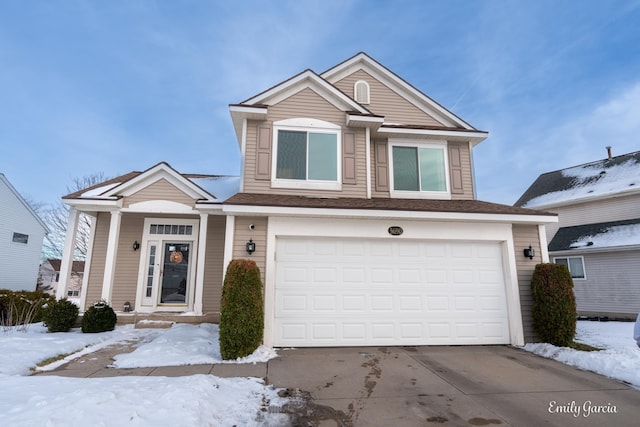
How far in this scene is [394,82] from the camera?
10633mm

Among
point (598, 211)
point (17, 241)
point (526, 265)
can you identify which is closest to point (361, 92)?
point (526, 265)

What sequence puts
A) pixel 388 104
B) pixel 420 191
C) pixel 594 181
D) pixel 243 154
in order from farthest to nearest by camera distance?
pixel 594 181
pixel 388 104
pixel 420 191
pixel 243 154

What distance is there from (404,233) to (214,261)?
613 centimetres

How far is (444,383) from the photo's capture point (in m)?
4.74

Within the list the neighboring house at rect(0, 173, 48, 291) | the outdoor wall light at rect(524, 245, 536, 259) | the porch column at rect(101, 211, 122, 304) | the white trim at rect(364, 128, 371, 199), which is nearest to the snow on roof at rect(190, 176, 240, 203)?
the porch column at rect(101, 211, 122, 304)

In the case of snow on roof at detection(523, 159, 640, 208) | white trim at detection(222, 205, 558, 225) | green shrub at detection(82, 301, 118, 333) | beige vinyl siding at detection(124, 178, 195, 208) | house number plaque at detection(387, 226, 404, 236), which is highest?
snow on roof at detection(523, 159, 640, 208)

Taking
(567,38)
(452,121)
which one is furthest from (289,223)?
(567,38)

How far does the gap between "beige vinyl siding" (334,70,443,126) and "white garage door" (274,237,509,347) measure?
4.87 meters

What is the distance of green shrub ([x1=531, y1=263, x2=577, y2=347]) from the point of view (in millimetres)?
6723

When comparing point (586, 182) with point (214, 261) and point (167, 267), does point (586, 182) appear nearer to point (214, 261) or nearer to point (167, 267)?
point (214, 261)

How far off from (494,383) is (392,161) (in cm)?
649

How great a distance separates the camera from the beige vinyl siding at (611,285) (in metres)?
13.6

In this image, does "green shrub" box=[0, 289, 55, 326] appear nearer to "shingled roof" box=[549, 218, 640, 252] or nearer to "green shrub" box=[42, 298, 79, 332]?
"green shrub" box=[42, 298, 79, 332]

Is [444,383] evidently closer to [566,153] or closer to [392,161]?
[392,161]
